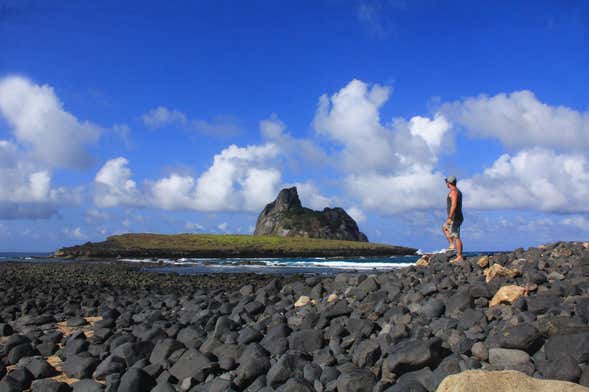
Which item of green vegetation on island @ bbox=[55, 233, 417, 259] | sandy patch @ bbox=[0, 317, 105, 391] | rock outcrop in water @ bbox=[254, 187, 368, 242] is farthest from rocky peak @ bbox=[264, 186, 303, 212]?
sandy patch @ bbox=[0, 317, 105, 391]

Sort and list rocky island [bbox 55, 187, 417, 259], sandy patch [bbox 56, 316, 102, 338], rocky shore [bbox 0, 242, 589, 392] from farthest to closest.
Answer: rocky island [bbox 55, 187, 417, 259] < sandy patch [bbox 56, 316, 102, 338] < rocky shore [bbox 0, 242, 589, 392]

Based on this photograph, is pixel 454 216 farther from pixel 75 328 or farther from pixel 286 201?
pixel 286 201

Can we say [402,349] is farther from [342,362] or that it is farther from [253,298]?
[253,298]

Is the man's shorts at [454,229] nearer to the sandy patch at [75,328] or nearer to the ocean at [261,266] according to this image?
the sandy patch at [75,328]

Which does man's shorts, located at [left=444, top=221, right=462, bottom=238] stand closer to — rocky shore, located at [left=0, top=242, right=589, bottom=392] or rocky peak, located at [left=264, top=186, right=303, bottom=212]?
rocky shore, located at [left=0, top=242, right=589, bottom=392]

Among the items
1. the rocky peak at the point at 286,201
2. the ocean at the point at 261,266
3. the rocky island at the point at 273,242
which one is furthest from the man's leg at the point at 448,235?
the rocky peak at the point at 286,201

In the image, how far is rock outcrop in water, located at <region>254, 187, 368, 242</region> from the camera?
131m

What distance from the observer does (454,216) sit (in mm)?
14156

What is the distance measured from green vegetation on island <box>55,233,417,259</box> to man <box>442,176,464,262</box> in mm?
70224

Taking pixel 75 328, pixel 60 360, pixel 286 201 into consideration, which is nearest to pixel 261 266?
pixel 75 328

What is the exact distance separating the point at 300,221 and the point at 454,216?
119 m

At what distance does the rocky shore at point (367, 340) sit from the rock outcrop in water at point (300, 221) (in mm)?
115804

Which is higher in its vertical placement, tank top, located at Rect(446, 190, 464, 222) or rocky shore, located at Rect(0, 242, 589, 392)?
tank top, located at Rect(446, 190, 464, 222)

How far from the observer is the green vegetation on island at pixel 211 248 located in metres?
84.0
